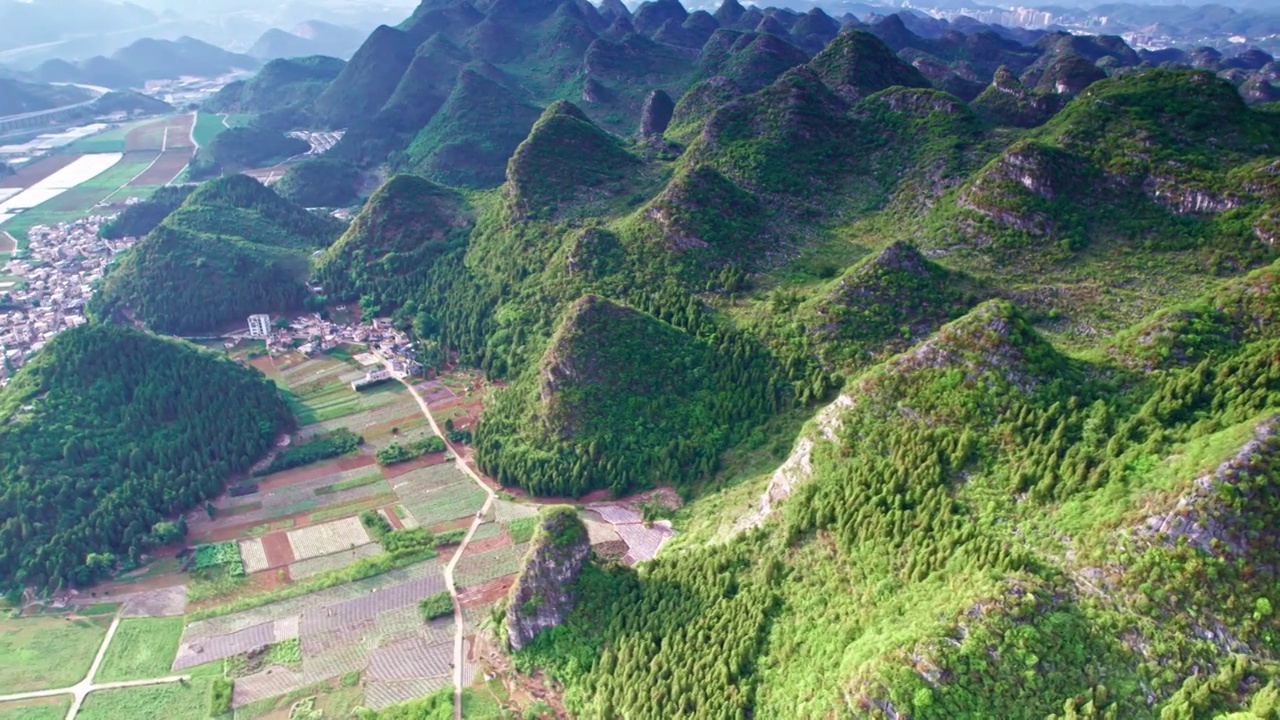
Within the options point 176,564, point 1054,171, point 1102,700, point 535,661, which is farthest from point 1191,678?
point 176,564

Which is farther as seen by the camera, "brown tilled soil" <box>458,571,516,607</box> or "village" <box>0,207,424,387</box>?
"village" <box>0,207,424,387</box>

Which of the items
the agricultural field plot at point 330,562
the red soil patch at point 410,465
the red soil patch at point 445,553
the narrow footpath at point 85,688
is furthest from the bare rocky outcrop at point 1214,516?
the narrow footpath at point 85,688

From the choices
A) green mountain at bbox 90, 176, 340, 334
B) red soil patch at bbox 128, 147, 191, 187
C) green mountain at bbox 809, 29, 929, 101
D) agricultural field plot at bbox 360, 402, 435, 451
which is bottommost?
agricultural field plot at bbox 360, 402, 435, 451

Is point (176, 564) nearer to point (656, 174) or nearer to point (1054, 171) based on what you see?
point (656, 174)

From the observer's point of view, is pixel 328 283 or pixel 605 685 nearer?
pixel 605 685

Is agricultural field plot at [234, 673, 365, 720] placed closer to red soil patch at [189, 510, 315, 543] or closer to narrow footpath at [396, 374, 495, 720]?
narrow footpath at [396, 374, 495, 720]

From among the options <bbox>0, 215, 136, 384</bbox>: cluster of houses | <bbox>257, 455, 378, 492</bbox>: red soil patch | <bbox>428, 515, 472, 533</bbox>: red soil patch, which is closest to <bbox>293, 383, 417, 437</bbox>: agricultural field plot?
<bbox>257, 455, 378, 492</bbox>: red soil patch
